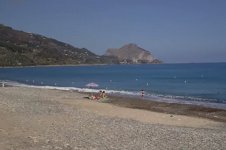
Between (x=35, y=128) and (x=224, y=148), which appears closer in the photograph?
(x=224, y=148)

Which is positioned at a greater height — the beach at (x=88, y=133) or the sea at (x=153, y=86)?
the sea at (x=153, y=86)

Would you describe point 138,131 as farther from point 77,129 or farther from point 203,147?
point 203,147

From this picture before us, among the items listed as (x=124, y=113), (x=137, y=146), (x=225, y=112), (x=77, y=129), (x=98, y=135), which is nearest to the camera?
(x=137, y=146)

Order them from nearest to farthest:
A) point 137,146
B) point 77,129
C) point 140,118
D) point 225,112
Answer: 1. point 137,146
2. point 77,129
3. point 140,118
4. point 225,112

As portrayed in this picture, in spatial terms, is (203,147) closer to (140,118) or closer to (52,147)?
(52,147)

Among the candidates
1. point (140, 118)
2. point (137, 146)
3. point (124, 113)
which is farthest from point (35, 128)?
point (124, 113)

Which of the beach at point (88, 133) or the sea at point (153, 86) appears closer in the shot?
the beach at point (88, 133)

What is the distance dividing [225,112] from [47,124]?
1678 centimetres

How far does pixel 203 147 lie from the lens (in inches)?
639

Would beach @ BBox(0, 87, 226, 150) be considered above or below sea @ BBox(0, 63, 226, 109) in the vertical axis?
below

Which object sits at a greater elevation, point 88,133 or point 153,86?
point 153,86

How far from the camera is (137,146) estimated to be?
15914 mm

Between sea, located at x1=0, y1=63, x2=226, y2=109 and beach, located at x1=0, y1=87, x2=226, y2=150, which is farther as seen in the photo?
sea, located at x1=0, y1=63, x2=226, y2=109

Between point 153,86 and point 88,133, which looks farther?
point 153,86
